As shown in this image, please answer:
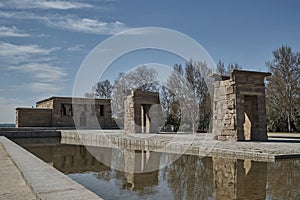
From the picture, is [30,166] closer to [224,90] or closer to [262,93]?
[224,90]

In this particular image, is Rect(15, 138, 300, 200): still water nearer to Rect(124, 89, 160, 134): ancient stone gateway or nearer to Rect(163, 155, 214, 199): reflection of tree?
Rect(163, 155, 214, 199): reflection of tree

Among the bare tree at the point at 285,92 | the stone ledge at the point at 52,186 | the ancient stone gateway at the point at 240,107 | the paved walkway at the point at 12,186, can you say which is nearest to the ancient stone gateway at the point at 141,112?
the ancient stone gateway at the point at 240,107

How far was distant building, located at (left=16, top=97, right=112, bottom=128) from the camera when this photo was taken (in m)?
29.5

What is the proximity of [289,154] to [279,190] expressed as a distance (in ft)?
11.0

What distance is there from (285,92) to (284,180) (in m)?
21.3

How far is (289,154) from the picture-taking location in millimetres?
7258

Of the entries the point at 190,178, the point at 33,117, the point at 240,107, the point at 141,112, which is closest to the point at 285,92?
the point at 141,112

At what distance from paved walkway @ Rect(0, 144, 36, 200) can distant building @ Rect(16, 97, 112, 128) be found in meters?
25.0

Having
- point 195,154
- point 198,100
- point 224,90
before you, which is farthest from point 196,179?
point 198,100

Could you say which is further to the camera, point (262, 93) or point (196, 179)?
point (262, 93)

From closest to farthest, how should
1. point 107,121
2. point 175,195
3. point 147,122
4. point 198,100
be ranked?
point 175,195, point 147,122, point 198,100, point 107,121

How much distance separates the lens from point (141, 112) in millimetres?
20281

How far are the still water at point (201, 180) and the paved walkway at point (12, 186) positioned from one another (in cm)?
102

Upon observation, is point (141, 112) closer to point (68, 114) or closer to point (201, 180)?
point (68, 114)
